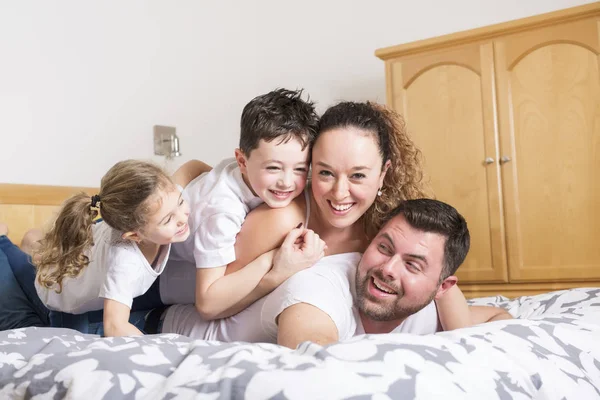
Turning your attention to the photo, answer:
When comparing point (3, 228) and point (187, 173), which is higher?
point (187, 173)

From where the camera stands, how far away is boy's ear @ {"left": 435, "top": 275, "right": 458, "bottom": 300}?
1.54m

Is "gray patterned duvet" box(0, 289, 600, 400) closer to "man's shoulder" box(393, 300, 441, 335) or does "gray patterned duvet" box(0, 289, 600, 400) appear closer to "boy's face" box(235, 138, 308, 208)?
"man's shoulder" box(393, 300, 441, 335)

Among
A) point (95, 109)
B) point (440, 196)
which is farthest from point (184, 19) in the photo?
point (440, 196)

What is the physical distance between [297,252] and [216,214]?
23 centimetres

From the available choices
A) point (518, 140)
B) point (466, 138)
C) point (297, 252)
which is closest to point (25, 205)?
point (297, 252)

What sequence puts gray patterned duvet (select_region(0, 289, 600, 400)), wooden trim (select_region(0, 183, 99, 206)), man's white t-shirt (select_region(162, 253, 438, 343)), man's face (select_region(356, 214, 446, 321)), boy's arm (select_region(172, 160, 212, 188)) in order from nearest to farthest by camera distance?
gray patterned duvet (select_region(0, 289, 600, 400)) → man's white t-shirt (select_region(162, 253, 438, 343)) → man's face (select_region(356, 214, 446, 321)) → boy's arm (select_region(172, 160, 212, 188)) → wooden trim (select_region(0, 183, 99, 206))

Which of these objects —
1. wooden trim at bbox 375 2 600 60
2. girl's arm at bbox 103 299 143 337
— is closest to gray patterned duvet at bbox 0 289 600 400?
girl's arm at bbox 103 299 143 337

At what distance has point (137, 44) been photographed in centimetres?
296

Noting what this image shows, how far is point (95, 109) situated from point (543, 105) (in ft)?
6.63

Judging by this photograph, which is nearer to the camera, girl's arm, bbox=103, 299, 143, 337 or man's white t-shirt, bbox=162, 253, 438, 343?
man's white t-shirt, bbox=162, 253, 438, 343

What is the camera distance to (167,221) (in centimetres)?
153

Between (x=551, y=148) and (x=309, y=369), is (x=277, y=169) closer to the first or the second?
(x=309, y=369)

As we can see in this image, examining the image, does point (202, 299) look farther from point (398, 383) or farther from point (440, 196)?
point (440, 196)

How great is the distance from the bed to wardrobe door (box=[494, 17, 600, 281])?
173cm
